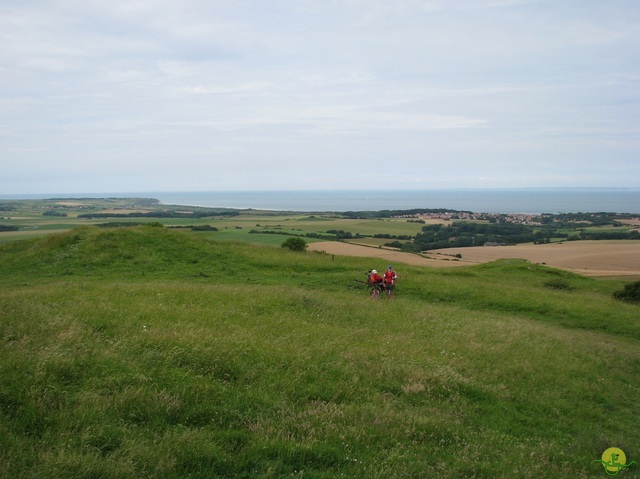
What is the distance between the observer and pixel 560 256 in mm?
51812

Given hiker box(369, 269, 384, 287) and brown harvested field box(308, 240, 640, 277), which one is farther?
brown harvested field box(308, 240, 640, 277)

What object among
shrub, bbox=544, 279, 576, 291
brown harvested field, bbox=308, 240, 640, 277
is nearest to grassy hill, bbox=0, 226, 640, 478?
shrub, bbox=544, 279, 576, 291

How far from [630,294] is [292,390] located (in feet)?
89.3

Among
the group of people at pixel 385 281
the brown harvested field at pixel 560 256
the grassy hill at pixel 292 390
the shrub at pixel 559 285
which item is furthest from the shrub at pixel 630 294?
the group of people at pixel 385 281

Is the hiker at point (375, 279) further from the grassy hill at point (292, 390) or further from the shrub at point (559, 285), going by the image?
the shrub at point (559, 285)

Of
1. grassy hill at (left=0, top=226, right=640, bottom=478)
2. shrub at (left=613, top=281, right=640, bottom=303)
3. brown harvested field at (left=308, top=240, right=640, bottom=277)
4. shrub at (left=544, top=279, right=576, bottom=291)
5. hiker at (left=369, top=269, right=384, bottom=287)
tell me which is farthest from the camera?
brown harvested field at (left=308, top=240, right=640, bottom=277)

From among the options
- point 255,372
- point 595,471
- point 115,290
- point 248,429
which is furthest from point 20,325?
point 595,471

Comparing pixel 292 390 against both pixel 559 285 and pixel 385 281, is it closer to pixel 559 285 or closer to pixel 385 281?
pixel 385 281

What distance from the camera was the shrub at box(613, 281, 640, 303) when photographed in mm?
Result: 27000

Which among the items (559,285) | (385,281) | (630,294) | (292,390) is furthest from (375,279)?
(630,294)

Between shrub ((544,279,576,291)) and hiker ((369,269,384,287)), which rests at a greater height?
hiker ((369,269,384,287))

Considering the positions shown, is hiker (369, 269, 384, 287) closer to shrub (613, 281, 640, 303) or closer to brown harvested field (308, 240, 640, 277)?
brown harvested field (308, 240, 640, 277)

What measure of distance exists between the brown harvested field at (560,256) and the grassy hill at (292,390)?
80.2 feet

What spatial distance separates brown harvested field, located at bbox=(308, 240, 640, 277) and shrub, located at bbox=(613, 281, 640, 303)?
41.6 ft
